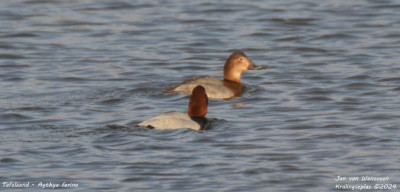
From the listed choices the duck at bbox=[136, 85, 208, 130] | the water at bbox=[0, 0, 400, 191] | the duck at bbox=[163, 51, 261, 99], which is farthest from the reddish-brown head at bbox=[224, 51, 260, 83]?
the duck at bbox=[136, 85, 208, 130]

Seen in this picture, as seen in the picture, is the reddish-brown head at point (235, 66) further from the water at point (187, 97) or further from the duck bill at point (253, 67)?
the water at point (187, 97)

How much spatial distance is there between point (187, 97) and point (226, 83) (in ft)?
3.34

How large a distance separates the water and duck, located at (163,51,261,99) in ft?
0.61

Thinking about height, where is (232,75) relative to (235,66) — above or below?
below

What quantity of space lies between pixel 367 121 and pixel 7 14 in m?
11.6

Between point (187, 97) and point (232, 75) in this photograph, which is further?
point (232, 75)

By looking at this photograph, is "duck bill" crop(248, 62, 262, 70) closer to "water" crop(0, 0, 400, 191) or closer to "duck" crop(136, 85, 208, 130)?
"water" crop(0, 0, 400, 191)

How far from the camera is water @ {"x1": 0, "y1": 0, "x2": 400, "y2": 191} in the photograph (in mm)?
9703

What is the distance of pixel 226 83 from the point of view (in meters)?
14.7

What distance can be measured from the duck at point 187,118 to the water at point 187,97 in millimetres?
128

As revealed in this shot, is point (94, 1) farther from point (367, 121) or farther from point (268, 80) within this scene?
point (367, 121)

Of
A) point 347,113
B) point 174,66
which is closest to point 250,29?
point 174,66

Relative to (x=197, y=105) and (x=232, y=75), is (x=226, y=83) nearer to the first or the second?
(x=232, y=75)

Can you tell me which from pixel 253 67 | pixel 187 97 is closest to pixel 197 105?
pixel 187 97
